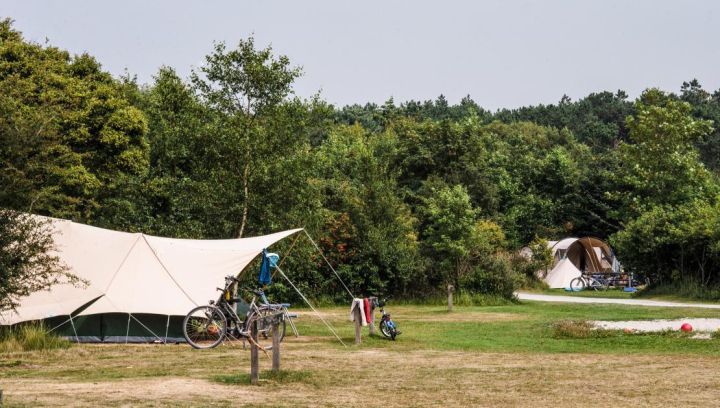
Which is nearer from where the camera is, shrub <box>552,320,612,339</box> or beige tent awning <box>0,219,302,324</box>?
beige tent awning <box>0,219,302,324</box>

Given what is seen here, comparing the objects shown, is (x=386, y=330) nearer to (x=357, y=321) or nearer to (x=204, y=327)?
(x=357, y=321)

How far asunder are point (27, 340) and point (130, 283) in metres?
2.88

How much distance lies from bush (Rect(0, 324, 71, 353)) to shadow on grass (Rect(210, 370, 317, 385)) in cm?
584

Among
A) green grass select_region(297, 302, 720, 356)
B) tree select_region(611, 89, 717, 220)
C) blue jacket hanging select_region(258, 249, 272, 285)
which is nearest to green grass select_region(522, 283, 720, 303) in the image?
green grass select_region(297, 302, 720, 356)

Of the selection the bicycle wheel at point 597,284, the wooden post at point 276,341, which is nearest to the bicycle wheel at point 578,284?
the bicycle wheel at point 597,284

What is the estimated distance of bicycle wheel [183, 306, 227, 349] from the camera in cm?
1862

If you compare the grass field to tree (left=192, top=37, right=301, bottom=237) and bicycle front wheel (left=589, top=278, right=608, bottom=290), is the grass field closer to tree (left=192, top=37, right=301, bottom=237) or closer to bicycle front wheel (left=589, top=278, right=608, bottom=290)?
tree (left=192, top=37, right=301, bottom=237)

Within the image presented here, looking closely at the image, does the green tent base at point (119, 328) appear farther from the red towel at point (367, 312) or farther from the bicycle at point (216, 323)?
the red towel at point (367, 312)

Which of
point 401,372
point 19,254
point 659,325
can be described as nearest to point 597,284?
point 659,325

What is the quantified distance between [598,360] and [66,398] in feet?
28.9

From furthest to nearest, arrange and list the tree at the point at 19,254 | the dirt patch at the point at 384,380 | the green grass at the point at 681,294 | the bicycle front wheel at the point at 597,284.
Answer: the bicycle front wheel at the point at 597,284 < the green grass at the point at 681,294 < the tree at the point at 19,254 < the dirt patch at the point at 384,380

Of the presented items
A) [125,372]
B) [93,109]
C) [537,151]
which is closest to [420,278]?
[93,109]

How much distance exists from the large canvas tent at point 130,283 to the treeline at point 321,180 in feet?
5.29

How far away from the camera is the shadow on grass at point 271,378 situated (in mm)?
12651
